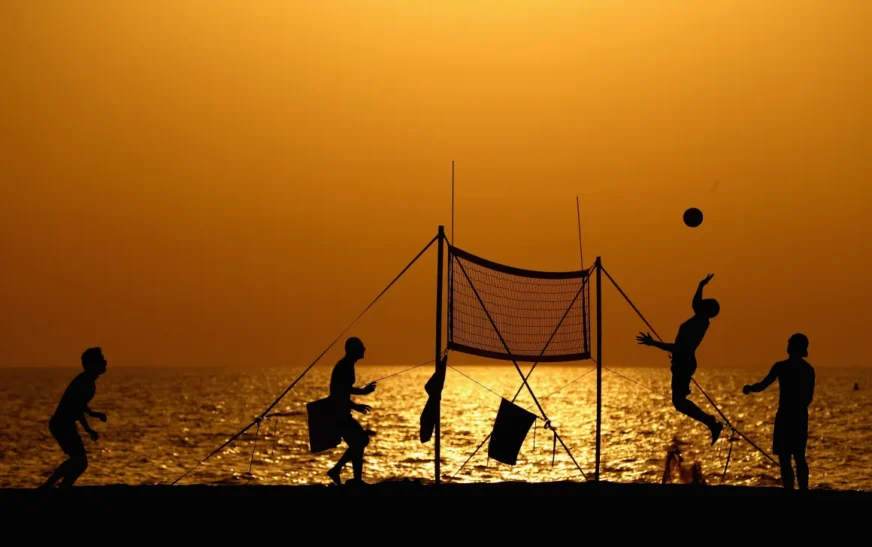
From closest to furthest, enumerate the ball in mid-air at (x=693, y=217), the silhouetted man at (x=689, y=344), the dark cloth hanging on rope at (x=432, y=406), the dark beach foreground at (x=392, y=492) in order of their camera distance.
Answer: the dark beach foreground at (x=392, y=492) → the silhouetted man at (x=689, y=344) → the dark cloth hanging on rope at (x=432, y=406) → the ball in mid-air at (x=693, y=217)

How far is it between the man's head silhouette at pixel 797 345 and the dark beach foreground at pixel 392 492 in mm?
1675

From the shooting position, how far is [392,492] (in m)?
12.7

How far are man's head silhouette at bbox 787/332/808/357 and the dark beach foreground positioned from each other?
1.68m

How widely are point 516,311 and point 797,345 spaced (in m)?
5.05

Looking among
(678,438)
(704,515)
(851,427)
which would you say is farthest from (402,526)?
(851,427)

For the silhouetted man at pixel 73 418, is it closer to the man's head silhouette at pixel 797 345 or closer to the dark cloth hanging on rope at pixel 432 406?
the dark cloth hanging on rope at pixel 432 406

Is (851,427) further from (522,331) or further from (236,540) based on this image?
(236,540)

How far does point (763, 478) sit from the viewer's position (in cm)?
5012

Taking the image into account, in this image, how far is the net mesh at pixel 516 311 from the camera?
1530 centimetres

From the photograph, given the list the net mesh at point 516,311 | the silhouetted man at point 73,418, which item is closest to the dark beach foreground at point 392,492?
the silhouetted man at point 73,418

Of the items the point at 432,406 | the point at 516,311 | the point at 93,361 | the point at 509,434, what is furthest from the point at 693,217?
the point at 93,361

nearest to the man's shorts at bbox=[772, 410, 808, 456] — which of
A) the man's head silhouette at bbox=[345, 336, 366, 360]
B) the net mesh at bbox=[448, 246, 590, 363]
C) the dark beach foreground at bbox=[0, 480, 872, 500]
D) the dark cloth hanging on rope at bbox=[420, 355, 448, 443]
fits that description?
the dark beach foreground at bbox=[0, 480, 872, 500]

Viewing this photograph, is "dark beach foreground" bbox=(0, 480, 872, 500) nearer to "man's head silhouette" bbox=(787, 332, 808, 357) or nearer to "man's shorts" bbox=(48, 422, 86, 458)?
"man's shorts" bbox=(48, 422, 86, 458)

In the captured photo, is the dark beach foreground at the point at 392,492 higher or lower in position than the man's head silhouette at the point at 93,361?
lower
